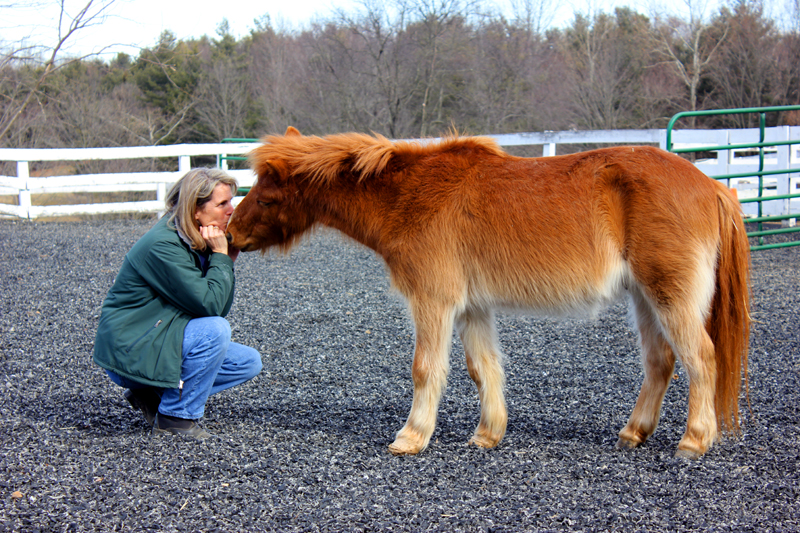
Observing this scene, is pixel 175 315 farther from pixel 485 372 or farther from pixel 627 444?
pixel 627 444

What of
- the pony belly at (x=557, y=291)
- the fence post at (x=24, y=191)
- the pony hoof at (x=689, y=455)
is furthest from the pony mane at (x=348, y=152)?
the fence post at (x=24, y=191)

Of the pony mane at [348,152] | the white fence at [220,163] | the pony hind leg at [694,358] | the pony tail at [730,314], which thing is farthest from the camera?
the white fence at [220,163]

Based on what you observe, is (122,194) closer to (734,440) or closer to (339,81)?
(339,81)

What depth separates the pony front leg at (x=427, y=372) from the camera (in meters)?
3.25

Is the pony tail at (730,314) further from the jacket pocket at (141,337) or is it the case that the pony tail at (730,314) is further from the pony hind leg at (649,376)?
the jacket pocket at (141,337)

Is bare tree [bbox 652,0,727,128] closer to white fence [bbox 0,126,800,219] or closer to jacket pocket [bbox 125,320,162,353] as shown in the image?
white fence [bbox 0,126,800,219]

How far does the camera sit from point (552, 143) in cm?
1183

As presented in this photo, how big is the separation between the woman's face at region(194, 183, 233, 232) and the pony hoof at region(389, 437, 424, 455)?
1.64m

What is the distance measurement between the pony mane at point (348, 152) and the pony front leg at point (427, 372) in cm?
87

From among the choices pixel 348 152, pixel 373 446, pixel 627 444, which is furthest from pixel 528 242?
pixel 373 446

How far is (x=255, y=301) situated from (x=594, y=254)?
15.5 feet

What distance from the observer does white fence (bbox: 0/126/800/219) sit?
11602mm

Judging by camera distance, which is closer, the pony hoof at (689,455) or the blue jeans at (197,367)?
the pony hoof at (689,455)

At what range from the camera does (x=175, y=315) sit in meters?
3.36
